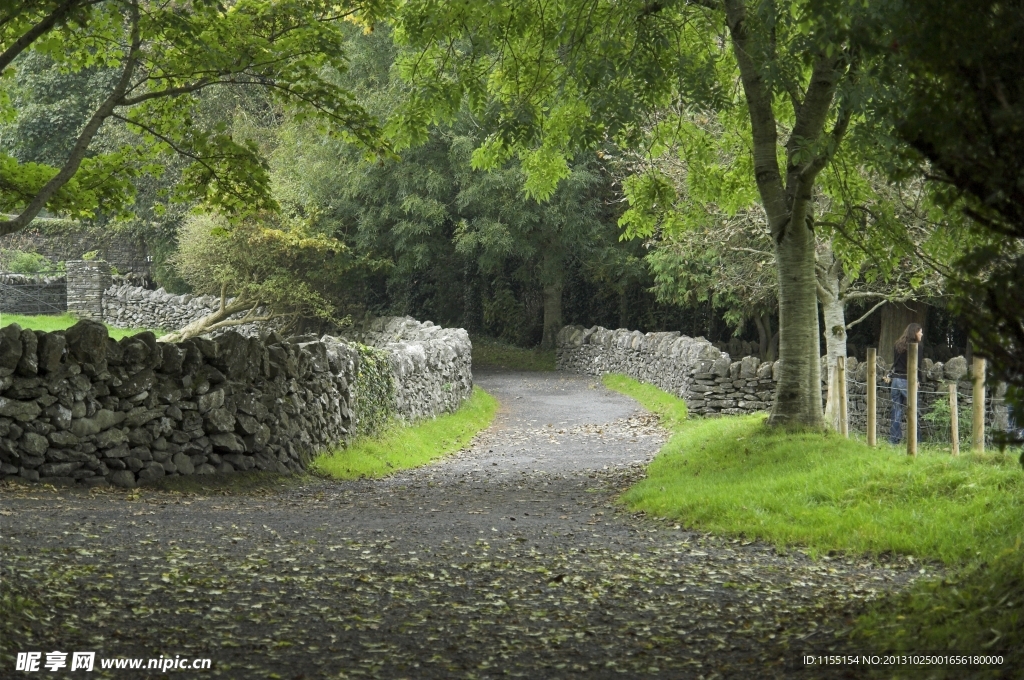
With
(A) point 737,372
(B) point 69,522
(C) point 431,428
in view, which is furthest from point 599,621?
(A) point 737,372

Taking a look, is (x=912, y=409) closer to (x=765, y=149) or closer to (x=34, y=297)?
(x=765, y=149)

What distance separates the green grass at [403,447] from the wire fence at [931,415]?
7.00 m

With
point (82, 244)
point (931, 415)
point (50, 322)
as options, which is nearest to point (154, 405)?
point (931, 415)

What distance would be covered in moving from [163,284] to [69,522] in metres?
33.5

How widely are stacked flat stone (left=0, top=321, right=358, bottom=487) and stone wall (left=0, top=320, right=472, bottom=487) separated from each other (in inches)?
0.5

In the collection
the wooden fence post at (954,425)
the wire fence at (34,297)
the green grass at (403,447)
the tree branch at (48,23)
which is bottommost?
the green grass at (403,447)

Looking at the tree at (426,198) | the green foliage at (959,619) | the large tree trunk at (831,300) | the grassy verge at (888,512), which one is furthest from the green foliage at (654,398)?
the green foliage at (959,619)

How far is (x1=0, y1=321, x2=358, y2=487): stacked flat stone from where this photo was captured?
10.9 meters

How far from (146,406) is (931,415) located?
12.3 metres

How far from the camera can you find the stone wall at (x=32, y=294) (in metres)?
36.8

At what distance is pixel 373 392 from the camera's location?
16.2 metres

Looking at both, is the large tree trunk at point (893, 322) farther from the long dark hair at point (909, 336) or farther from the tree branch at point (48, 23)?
the tree branch at point (48, 23)

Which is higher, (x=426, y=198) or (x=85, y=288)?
(x=426, y=198)

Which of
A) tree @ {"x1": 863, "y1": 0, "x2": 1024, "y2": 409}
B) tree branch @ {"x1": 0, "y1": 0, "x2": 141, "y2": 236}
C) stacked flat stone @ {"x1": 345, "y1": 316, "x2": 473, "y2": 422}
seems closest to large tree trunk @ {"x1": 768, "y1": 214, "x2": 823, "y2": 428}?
stacked flat stone @ {"x1": 345, "y1": 316, "x2": 473, "y2": 422}
